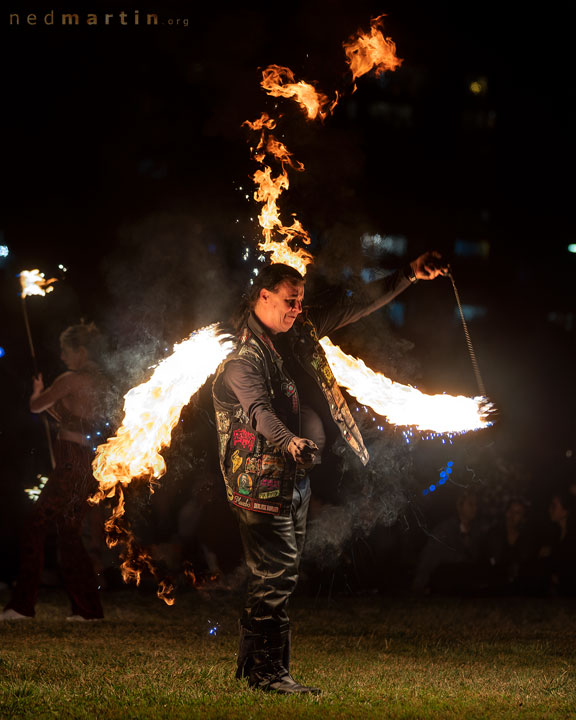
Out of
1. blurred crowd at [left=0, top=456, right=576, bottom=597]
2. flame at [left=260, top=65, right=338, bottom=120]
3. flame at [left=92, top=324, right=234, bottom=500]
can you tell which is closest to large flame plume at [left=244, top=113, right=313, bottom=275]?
flame at [left=260, top=65, right=338, bottom=120]

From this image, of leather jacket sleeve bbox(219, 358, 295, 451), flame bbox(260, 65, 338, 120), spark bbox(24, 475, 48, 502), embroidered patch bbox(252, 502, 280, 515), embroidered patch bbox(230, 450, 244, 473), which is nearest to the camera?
leather jacket sleeve bbox(219, 358, 295, 451)

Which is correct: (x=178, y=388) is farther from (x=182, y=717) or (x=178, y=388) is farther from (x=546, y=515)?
(x=546, y=515)

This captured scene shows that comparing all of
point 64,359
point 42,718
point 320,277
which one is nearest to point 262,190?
point 320,277

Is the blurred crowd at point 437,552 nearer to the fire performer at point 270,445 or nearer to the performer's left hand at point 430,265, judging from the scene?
the fire performer at point 270,445

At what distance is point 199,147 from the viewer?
12094mm

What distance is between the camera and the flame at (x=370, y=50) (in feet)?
26.2

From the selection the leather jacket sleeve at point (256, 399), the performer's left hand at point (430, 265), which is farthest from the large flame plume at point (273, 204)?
the leather jacket sleeve at point (256, 399)

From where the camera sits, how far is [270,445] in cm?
633

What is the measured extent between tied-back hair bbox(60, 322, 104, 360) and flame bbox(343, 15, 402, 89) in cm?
364

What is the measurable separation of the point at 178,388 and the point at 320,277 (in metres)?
3.56

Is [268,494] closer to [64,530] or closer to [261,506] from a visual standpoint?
[261,506]

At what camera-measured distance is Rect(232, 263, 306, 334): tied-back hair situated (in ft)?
21.6

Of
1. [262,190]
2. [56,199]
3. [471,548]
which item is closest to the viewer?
[262,190]

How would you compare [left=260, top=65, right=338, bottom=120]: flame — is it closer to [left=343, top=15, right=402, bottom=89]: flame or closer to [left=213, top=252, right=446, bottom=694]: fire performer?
[left=343, top=15, right=402, bottom=89]: flame
